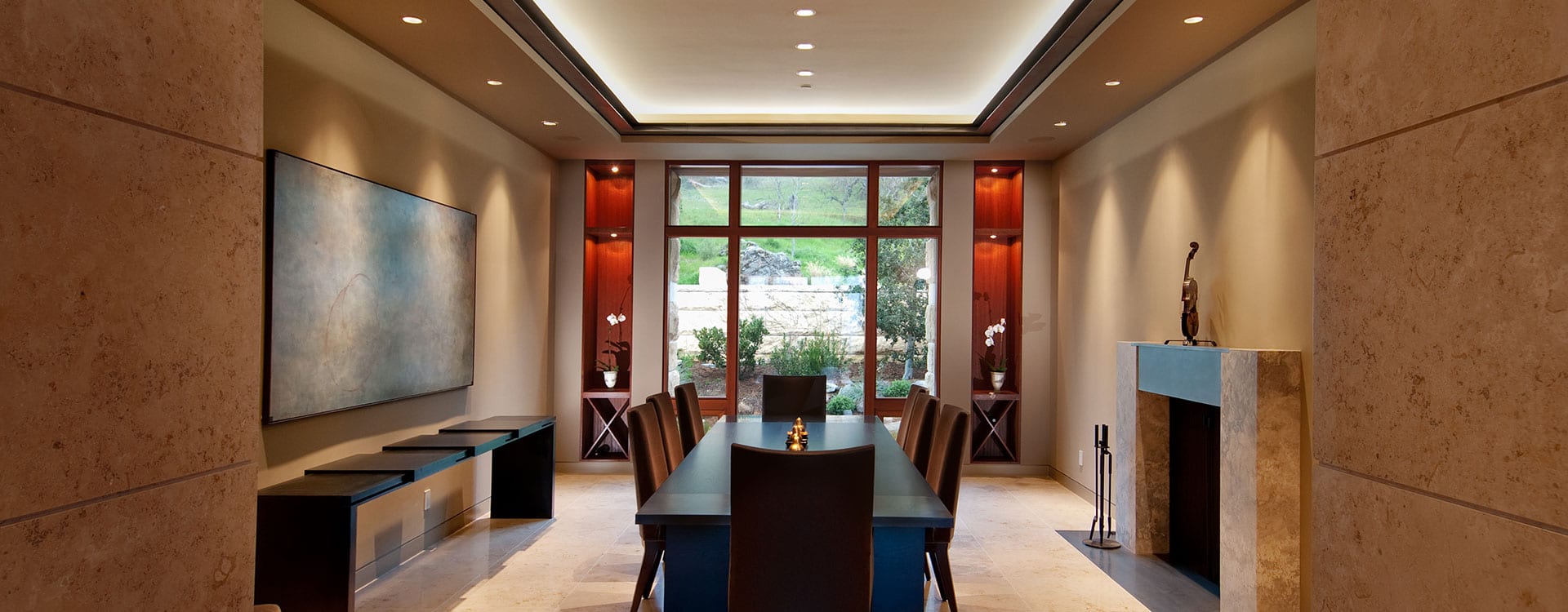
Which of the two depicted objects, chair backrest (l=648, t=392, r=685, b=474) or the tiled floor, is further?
chair backrest (l=648, t=392, r=685, b=474)

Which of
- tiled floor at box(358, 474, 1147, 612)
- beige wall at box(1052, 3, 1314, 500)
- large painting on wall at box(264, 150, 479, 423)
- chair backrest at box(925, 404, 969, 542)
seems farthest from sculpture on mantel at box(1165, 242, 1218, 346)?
large painting on wall at box(264, 150, 479, 423)

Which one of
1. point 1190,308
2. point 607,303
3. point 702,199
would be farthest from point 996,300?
point 607,303

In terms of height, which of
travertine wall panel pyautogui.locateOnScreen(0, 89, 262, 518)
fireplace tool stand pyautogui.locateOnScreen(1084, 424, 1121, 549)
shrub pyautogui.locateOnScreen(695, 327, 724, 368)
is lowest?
fireplace tool stand pyautogui.locateOnScreen(1084, 424, 1121, 549)

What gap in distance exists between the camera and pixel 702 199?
24.5 ft

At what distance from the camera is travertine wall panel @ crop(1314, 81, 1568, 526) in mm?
1015

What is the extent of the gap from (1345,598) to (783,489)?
144 centimetres

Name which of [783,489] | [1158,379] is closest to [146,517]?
[783,489]

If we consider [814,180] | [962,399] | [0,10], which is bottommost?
[962,399]

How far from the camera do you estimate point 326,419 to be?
392 centimetres

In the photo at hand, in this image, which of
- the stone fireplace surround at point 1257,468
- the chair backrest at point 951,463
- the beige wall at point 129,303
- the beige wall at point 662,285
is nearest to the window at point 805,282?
the beige wall at point 662,285

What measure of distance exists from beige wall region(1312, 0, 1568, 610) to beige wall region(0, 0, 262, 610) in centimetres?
180

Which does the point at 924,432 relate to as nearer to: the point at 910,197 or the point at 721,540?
the point at 721,540

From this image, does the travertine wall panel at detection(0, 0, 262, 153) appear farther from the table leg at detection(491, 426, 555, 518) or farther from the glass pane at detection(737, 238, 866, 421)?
the glass pane at detection(737, 238, 866, 421)

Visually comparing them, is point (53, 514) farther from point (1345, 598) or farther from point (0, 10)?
point (1345, 598)
